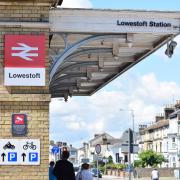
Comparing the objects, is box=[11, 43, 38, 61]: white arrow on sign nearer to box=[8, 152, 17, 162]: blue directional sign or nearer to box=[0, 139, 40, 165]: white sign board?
box=[0, 139, 40, 165]: white sign board

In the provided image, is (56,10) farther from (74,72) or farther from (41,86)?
(74,72)

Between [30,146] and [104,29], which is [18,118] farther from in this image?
[104,29]

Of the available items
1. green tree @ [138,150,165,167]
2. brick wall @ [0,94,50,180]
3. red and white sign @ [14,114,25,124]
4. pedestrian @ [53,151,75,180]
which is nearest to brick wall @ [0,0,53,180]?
brick wall @ [0,94,50,180]

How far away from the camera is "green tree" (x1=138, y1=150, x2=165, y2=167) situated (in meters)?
107

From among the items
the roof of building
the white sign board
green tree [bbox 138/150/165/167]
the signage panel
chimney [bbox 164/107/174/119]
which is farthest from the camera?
chimney [bbox 164/107/174/119]

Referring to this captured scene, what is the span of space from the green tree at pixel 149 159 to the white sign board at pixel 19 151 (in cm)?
9262

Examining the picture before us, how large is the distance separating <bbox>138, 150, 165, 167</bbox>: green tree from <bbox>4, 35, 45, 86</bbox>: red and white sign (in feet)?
Result: 304

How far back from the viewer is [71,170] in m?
14.4

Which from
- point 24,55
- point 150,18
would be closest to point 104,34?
point 150,18

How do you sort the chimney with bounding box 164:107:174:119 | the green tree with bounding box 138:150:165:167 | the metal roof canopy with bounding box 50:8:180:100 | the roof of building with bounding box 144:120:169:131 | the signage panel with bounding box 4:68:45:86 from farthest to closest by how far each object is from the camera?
the chimney with bounding box 164:107:174:119
the roof of building with bounding box 144:120:169:131
the green tree with bounding box 138:150:165:167
the metal roof canopy with bounding box 50:8:180:100
the signage panel with bounding box 4:68:45:86

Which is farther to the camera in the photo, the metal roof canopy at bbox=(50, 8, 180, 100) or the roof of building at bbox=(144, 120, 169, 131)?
the roof of building at bbox=(144, 120, 169, 131)

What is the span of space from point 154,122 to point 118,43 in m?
123

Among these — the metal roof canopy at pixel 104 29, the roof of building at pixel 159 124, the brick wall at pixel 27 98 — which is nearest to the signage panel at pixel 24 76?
the brick wall at pixel 27 98

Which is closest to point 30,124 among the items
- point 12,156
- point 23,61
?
point 12,156
